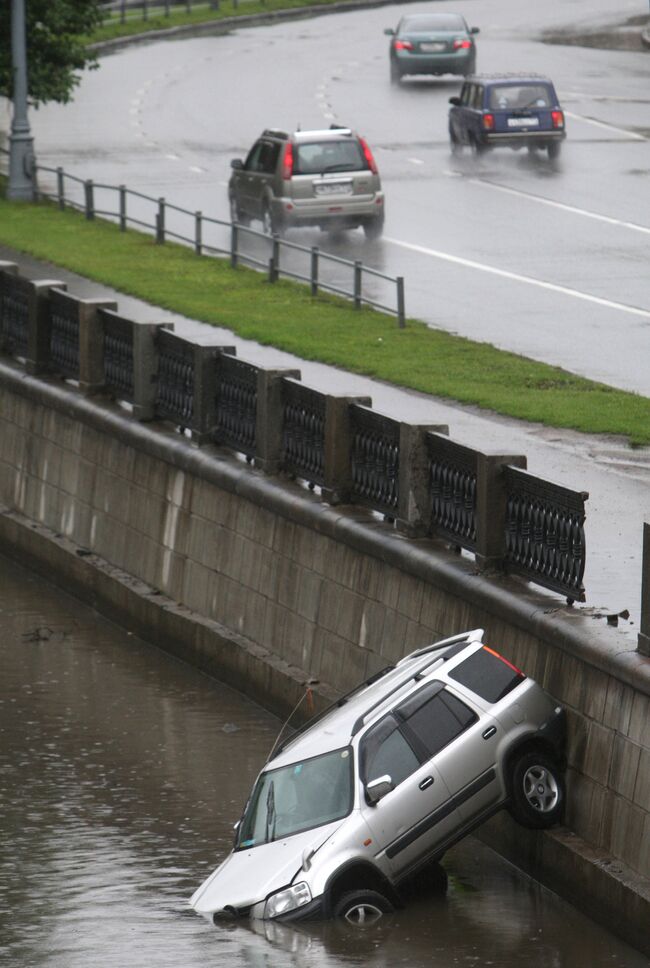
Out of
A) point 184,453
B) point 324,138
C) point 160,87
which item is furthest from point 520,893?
point 160,87

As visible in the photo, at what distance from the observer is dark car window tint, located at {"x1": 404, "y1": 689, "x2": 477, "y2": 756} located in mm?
13844

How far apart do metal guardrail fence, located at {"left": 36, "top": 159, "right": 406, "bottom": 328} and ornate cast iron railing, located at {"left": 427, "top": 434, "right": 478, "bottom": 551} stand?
10.9 m

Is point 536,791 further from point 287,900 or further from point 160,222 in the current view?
point 160,222

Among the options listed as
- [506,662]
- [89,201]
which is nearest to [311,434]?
[506,662]

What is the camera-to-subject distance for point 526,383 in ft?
80.2

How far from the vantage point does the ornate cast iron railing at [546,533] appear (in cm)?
1468

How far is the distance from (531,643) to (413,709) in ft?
3.86

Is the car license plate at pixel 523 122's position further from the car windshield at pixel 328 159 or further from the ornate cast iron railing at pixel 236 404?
the ornate cast iron railing at pixel 236 404

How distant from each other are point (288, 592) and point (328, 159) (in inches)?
746

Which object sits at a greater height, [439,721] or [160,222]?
[439,721]

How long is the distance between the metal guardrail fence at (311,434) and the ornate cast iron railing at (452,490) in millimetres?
14

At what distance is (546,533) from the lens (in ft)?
49.9

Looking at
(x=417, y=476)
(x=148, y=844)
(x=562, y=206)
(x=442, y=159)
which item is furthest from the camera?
(x=442, y=159)

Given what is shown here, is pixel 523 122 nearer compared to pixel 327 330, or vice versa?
pixel 327 330
